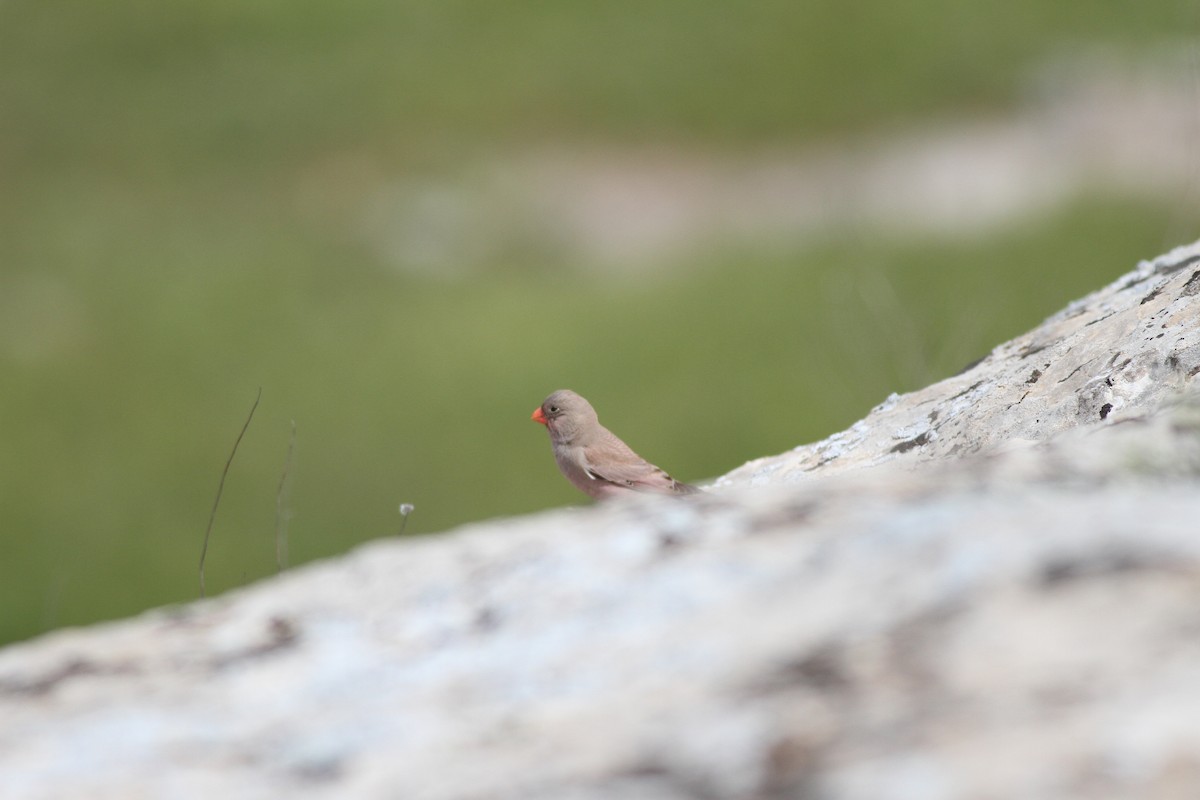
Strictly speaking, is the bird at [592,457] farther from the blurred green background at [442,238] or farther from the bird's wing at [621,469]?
the blurred green background at [442,238]

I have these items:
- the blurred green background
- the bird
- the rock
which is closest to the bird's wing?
the bird

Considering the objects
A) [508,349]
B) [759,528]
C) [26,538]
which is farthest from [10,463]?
[759,528]

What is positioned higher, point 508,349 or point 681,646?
point 508,349

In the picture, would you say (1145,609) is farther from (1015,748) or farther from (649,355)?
(649,355)

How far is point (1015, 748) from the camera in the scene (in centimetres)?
136

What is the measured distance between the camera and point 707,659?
1.68 meters

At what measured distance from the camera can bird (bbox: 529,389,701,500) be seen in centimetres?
549

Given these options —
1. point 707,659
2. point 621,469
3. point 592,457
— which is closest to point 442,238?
point 592,457

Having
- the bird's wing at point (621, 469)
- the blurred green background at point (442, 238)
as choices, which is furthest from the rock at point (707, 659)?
the blurred green background at point (442, 238)

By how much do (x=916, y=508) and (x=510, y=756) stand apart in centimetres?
→ 63

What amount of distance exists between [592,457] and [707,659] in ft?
13.1

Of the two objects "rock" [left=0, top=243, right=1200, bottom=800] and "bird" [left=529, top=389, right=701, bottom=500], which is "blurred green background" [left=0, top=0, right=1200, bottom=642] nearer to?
"bird" [left=529, top=389, right=701, bottom=500]

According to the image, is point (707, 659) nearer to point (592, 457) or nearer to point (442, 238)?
point (592, 457)

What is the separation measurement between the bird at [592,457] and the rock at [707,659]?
3.24 m
